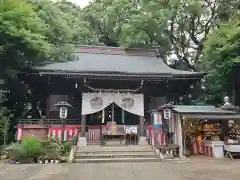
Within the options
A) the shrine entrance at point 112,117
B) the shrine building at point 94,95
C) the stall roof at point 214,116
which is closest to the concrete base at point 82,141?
the shrine building at point 94,95

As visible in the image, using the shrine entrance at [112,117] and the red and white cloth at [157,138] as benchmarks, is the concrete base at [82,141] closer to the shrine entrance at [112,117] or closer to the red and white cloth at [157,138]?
the shrine entrance at [112,117]

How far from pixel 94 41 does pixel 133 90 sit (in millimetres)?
14645

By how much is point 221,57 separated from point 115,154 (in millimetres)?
9622

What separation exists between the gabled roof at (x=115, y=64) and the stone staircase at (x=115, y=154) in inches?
170

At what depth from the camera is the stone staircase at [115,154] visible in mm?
11484

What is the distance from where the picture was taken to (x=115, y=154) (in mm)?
12266

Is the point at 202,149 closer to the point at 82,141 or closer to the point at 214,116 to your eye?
the point at 214,116

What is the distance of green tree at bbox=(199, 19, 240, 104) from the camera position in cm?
1622

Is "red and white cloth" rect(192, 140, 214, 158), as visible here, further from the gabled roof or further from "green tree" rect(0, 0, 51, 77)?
"green tree" rect(0, 0, 51, 77)

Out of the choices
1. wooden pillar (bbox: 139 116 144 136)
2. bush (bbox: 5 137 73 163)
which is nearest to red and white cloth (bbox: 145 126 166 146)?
wooden pillar (bbox: 139 116 144 136)

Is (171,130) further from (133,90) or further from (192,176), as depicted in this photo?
(192,176)

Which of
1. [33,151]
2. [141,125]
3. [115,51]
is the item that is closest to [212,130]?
[141,125]

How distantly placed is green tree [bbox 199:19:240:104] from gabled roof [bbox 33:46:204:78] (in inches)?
84.7

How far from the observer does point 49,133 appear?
14523 mm
